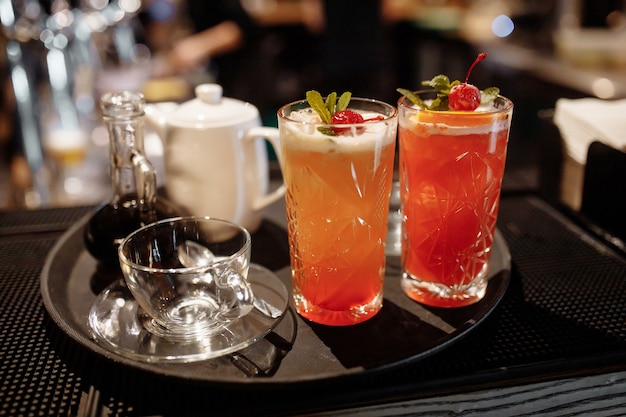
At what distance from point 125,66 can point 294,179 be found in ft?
Answer: 8.43

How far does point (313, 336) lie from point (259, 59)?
339 cm

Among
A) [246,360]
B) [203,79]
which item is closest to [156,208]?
[246,360]

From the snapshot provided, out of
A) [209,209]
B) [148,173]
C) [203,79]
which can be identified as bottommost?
[203,79]

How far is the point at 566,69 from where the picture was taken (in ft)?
10.8

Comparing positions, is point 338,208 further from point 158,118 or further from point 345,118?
point 158,118

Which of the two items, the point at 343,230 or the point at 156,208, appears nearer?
the point at 343,230

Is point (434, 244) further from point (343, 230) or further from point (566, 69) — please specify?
point (566, 69)

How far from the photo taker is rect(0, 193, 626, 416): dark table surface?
80 centimetres

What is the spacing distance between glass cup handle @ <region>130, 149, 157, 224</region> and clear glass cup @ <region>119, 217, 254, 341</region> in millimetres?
111

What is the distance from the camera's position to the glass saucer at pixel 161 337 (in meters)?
0.85

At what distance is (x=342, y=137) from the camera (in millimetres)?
890

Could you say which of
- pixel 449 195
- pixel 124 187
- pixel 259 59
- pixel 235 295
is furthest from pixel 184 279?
pixel 259 59

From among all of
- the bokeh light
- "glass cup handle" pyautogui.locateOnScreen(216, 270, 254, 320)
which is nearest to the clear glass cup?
"glass cup handle" pyautogui.locateOnScreen(216, 270, 254, 320)

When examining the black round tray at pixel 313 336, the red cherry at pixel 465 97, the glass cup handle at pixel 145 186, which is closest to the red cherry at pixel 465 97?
the red cherry at pixel 465 97
